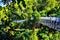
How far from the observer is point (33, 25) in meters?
12.4

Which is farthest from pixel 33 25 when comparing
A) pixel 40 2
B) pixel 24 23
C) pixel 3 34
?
pixel 3 34

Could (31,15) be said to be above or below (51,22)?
above

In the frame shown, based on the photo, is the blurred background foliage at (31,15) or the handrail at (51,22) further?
the blurred background foliage at (31,15)

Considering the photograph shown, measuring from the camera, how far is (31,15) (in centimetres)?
1214

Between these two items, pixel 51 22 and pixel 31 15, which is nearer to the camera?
pixel 31 15

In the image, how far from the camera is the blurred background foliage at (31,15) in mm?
11984

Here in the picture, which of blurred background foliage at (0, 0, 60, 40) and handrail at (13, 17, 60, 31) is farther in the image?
blurred background foliage at (0, 0, 60, 40)

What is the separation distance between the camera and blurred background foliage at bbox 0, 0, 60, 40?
1198 cm

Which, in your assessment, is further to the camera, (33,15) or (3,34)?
(3,34)

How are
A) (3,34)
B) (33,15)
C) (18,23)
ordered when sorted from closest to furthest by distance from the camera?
1. (33,15)
2. (18,23)
3. (3,34)

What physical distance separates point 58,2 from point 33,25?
6.20 ft

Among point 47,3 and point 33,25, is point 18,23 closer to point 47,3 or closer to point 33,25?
point 33,25

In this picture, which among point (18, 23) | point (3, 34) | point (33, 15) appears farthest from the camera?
point (3, 34)

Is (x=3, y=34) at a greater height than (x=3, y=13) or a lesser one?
lesser
